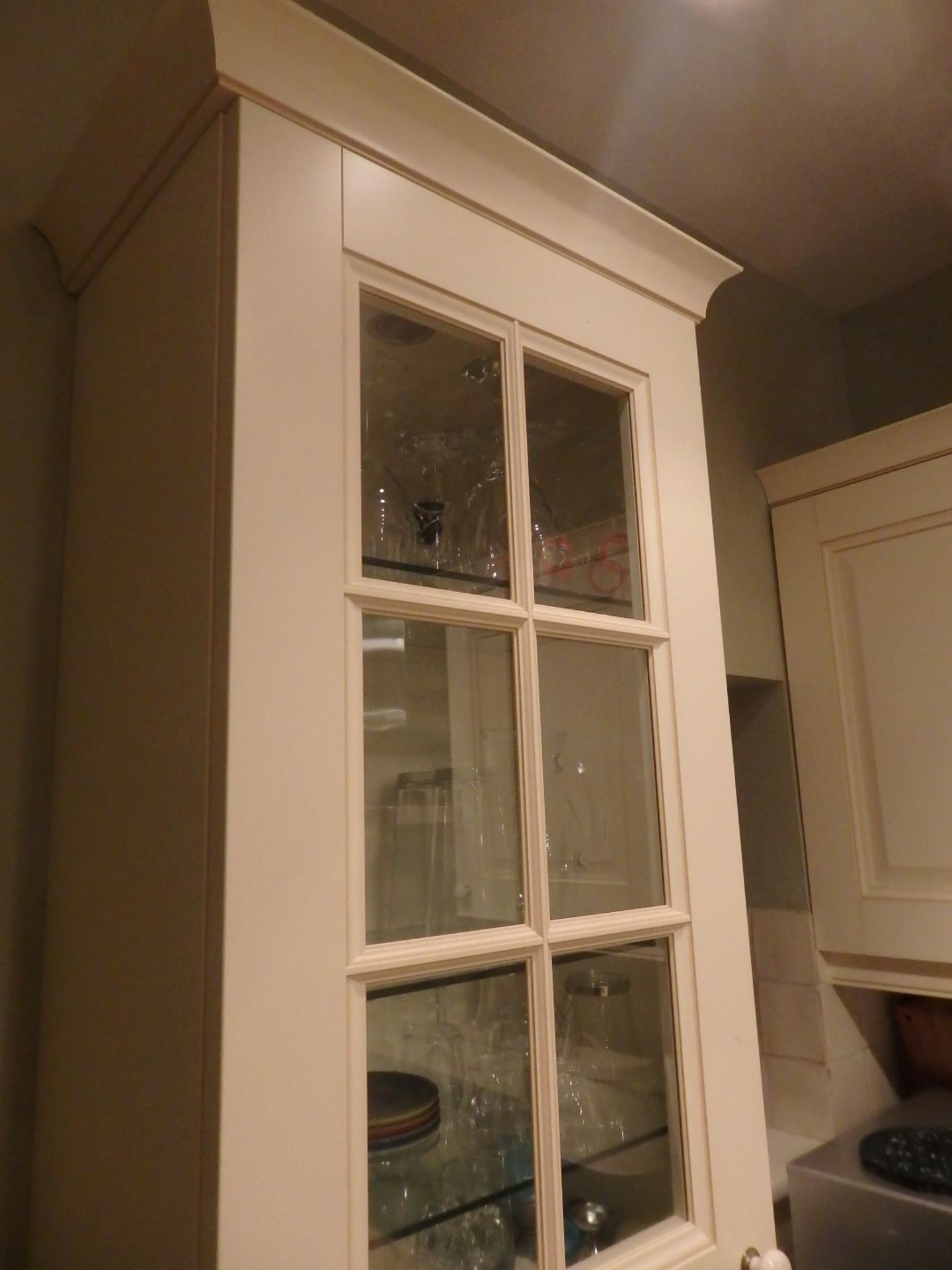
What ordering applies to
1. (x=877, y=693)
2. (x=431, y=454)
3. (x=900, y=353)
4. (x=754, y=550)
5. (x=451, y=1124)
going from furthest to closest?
(x=900, y=353), (x=754, y=550), (x=877, y=693), (x=431, y=454), (x=451, y=1124)

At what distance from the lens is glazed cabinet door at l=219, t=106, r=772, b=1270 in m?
0.62

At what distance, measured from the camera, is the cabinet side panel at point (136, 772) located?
612 mm

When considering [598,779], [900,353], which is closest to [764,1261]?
[598,779]

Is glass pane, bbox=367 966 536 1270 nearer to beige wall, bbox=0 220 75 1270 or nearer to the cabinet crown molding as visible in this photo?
beige wall, bbox=0 220 75 1270

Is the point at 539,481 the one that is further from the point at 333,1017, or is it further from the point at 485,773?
the point at 333,1017

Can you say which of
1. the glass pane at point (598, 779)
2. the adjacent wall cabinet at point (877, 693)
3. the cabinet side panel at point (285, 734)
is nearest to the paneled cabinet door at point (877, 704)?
the adjacent wall cabinet at point (877, 693)

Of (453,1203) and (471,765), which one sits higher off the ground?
(471,765)

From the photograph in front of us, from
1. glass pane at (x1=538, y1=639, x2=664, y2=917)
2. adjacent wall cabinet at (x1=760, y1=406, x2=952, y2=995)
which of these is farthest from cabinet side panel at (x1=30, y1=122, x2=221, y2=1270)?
adjacent wall cabinet at (x1=760, y1=406, x2=952, y2=995)

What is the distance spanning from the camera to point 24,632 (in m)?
0.83

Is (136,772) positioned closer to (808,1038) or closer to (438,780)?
(438,780)

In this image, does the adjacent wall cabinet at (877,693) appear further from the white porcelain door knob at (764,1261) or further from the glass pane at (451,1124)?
the glass pane at (451,1124)

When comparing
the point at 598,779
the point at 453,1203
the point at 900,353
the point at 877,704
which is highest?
the point at 900,353

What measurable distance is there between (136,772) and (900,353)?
1685mm

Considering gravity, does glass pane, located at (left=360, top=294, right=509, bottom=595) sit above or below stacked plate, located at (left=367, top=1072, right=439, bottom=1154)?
above
